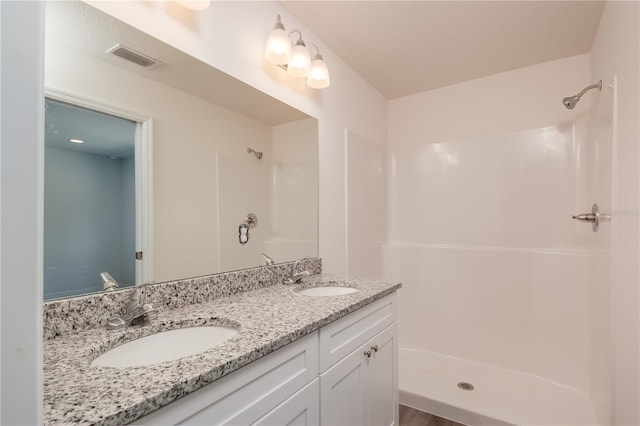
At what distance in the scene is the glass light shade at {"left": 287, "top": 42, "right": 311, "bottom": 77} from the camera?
151 centimetres

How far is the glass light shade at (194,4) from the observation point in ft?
3.50

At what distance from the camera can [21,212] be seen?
13.2 inches

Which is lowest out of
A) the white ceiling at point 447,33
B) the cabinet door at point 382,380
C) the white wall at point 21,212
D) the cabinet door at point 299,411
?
the cabinet door at point 382,380

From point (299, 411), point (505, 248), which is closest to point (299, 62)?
point (299, 411)

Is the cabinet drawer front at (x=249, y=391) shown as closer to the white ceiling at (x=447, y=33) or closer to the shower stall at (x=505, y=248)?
the shower stall at (x=505, y=248)

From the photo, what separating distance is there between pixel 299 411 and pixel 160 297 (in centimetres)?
58

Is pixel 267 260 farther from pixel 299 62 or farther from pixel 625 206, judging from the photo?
pixel 625 206

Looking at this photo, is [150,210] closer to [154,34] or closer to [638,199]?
[154,34]

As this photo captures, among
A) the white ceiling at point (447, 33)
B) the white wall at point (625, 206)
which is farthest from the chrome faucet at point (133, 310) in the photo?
the white wall at point (625, 206)

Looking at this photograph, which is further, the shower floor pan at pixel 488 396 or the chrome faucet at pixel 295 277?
the shower floor pan at pixel 488 396

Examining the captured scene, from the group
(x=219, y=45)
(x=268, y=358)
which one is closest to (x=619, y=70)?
(x=219, y=45)

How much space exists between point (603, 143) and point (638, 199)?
739 mm

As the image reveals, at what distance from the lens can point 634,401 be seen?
1085 mm

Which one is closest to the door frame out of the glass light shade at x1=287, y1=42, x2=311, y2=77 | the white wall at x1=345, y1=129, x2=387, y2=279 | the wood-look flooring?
the glass light shade at x1=287, y1=42, x2=311, y2=77
